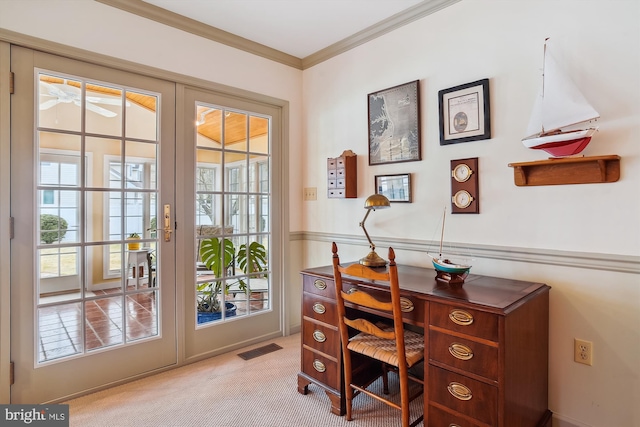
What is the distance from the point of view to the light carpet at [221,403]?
6.23 feet

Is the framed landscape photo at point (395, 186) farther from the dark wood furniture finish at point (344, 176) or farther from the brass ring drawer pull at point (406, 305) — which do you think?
the brass ring drawer pull at point (406, 305)

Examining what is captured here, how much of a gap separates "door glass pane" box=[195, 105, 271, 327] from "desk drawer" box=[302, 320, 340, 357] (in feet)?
3.14

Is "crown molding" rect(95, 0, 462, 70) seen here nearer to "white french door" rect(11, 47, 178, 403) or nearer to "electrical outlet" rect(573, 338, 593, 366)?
"white french door" rect(11, 47, 178, 403)

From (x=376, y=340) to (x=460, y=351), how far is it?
507 mm

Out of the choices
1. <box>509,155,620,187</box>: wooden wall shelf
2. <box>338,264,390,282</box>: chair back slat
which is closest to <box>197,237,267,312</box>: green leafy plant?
<box>338,264,390,282</box>: chair back slat

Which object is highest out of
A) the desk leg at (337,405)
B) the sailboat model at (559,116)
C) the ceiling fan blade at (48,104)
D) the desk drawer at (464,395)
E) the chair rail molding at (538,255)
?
the ceiling fan blade at (48,104)

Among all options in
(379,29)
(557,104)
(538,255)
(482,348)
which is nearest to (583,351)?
(538,255)

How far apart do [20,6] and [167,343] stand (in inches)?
89.0

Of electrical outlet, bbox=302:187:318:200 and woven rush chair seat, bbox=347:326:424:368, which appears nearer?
woven rush chair seat, bbox=347:326:424:368

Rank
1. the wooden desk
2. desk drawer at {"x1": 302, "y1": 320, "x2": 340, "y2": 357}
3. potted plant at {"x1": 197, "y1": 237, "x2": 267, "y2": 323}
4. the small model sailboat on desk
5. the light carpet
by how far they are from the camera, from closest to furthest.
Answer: the wooden desk → the small model sailboat on desk → the light carpet → desk drawer at {"x1": 302, "y1": 320, "x2": 340, "y2": 357} → potted plant at {"x1": 197, "y1": 237, "x2": 267, "y2": 323}

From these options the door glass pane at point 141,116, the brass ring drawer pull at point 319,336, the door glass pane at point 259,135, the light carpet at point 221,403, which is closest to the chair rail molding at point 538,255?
the brass ring drawer pull at point 319,336

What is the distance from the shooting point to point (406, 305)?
5.57 feet

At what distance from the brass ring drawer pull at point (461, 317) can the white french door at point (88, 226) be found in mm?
1970

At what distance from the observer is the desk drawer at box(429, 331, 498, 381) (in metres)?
1.39
